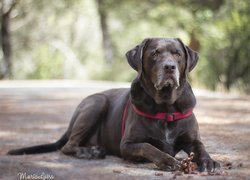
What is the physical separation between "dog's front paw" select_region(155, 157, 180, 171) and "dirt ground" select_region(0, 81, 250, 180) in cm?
8

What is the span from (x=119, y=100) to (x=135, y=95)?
0.78m

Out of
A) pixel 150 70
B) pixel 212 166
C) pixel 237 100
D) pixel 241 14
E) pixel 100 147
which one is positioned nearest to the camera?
pixel 212 166

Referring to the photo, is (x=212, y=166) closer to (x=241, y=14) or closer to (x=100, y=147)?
(x=100, y=147)

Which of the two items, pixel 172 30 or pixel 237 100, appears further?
pixel 172 30

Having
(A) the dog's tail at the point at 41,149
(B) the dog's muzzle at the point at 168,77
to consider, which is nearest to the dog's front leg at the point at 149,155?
(B) the dog's muzzle at the point at 168,77

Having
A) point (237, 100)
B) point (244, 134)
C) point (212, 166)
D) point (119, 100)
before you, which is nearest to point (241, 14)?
point (237, 100)

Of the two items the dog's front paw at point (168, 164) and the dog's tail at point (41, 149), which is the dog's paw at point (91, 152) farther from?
the dog's front paw at point (168, 164)

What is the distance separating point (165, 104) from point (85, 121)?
1.29 m

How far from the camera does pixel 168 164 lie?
17.7ft

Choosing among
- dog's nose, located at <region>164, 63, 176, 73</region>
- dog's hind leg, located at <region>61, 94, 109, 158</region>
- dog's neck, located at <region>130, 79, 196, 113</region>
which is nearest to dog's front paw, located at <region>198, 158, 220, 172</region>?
dog's neck, located at <region>130, 79, 196, 113</region>

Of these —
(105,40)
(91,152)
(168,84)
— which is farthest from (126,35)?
(168,84)

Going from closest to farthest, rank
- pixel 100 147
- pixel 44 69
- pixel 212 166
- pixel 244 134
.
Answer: pixel 212 166
pixel 100 147
pixel 244 134
pixel 44 69

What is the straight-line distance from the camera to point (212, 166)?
5.38 meters

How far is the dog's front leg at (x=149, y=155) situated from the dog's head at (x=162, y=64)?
1.83 ft
